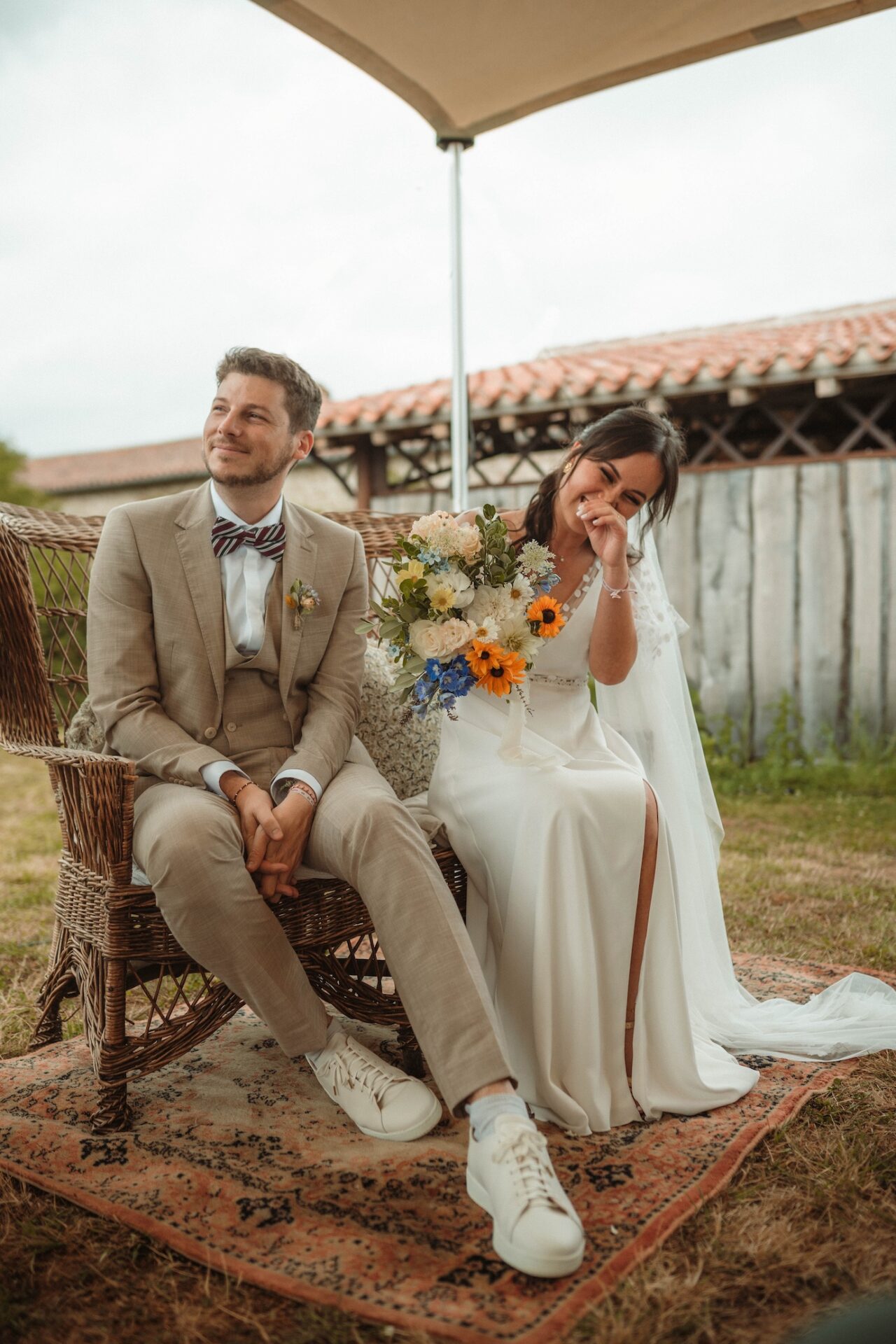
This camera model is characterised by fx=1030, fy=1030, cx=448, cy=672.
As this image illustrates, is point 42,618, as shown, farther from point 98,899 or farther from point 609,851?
point 609,851

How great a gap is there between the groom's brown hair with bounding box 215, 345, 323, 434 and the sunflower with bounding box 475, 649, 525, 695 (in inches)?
32.1

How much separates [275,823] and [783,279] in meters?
13.6

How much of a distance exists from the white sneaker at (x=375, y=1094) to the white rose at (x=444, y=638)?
85 cm

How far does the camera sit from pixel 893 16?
3.76 m

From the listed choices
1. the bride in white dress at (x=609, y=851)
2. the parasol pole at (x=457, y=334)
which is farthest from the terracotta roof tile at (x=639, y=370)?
the bride in white dress at (x=609, y=851)

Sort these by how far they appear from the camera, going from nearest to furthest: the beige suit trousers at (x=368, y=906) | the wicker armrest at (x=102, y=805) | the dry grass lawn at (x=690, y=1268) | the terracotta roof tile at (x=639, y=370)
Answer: the dry grass lawn at (x=690, y=1268) → the beige suit trousers at (x=368, y=906) → the wicker armrest at (x=102, y=805) → the terracotta roof tile at (x=639, y=370)

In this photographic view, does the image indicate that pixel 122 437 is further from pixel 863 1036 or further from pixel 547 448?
pixel 863 1036

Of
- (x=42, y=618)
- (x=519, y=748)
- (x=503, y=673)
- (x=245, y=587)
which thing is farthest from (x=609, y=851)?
(x=42, y=618)

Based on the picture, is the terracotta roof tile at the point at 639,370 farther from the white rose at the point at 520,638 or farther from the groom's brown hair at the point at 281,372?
the white rose at the point at 520,638

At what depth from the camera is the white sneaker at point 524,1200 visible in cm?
157

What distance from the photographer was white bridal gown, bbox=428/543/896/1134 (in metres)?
2.17

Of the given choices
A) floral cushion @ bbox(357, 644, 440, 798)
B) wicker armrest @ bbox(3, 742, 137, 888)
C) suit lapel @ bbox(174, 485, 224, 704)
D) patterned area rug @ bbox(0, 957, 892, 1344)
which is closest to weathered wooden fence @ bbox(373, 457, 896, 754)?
floral cushion @ bbox(357, 644, 440, 798)

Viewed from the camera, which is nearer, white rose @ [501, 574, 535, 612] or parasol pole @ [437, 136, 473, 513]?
white rose @ [501, 574, 535, 612]

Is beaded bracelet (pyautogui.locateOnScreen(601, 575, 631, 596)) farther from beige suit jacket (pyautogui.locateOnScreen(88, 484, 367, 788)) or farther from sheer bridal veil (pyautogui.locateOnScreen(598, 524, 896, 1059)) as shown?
beige suit jacket (pyautogui.locateOnScreen(88, 484, 367, 788))
